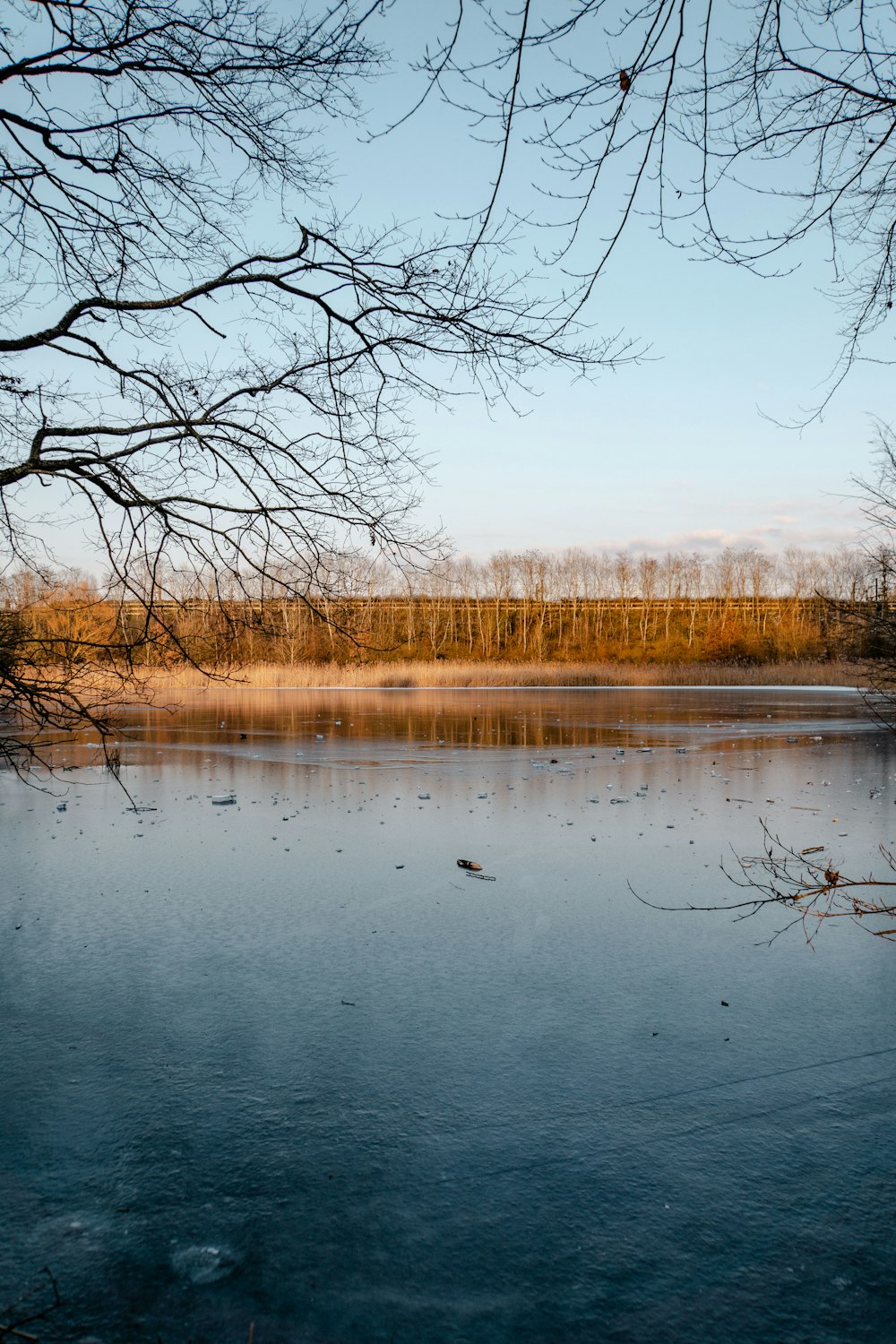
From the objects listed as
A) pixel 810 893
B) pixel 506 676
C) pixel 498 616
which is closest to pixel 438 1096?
pixel 810 893

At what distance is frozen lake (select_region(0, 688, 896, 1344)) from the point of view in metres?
2.15

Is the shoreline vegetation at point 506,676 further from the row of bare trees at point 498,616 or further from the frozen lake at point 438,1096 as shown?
the frozen lake at point 438,1096

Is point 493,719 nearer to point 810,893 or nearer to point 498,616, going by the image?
point 810,893

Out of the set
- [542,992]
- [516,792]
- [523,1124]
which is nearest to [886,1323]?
[523,1124]

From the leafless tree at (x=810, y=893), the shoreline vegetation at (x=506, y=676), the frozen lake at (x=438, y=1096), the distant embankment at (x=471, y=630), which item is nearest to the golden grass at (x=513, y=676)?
the shoreline vegetation at (x=506, y=676)

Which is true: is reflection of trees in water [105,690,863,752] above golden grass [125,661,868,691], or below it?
below

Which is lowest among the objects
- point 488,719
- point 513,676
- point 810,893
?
point 488,719

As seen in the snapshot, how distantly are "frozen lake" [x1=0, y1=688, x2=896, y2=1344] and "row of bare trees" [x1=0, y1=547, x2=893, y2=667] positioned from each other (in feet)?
5.18

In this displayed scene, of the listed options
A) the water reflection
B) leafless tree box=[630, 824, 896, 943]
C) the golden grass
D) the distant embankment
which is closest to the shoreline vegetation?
the golden grass

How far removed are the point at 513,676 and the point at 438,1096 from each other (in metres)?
35.3

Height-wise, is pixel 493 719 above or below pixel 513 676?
below

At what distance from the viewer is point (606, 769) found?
36.4 feet

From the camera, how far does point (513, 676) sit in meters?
38.2

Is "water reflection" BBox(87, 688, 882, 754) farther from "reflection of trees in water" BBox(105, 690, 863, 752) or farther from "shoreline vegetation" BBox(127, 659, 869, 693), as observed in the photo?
"shoreline vegetation" BBox(127, 659, 869, 693)
